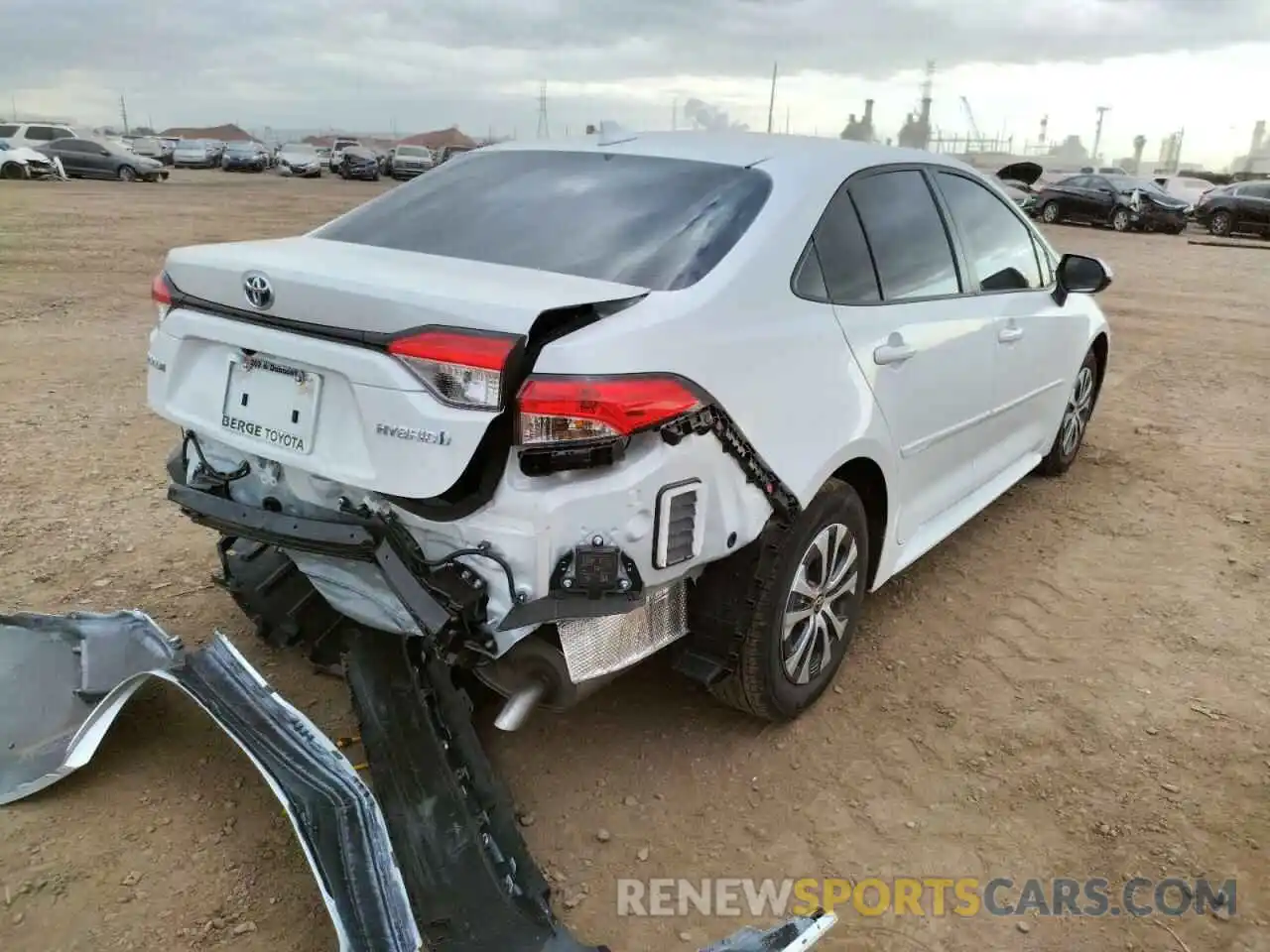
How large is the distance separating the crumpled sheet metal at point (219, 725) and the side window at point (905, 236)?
2229 mm

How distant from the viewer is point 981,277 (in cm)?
387

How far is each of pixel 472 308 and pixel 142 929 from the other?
1.66 metres

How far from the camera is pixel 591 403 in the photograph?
2166mm

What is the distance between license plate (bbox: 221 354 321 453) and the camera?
2430 millimetres

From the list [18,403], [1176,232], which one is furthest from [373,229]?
[1176,232]

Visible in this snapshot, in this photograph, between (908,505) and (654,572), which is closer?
(654,572)

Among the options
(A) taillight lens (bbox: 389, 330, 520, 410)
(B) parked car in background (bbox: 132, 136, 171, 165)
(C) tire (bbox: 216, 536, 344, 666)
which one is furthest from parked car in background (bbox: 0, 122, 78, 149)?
(A) taillight lens (bbox: 389, 330, 520, 410)

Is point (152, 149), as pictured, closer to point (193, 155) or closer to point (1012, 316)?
point (193, 155)

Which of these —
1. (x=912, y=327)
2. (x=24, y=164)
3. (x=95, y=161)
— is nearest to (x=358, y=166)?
(x=95, y=161)

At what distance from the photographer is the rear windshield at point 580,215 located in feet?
8.78

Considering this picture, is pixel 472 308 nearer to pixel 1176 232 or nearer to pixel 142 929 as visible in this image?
pixel 142 929

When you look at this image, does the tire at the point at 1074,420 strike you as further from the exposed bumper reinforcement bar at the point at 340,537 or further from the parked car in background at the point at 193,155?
the parked car in background at the point at 193,155

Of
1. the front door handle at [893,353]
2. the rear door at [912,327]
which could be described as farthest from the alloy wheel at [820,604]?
the front door handle at [893,353]

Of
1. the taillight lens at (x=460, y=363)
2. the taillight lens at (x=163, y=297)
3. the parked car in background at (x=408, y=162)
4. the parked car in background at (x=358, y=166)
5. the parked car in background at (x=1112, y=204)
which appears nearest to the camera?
the taillight lens at (x=460, y=363)
